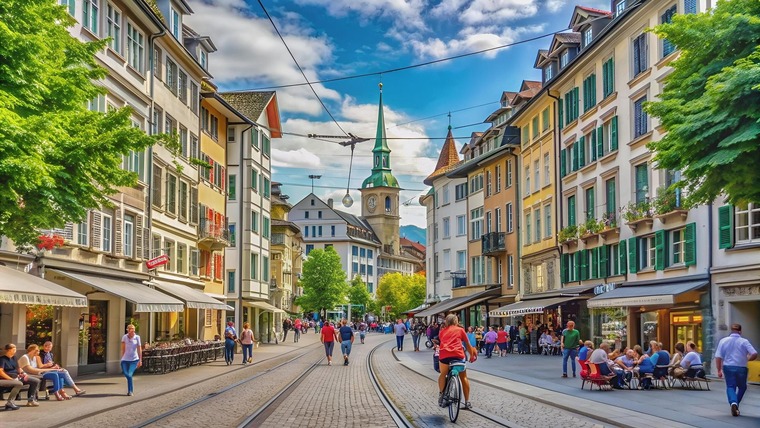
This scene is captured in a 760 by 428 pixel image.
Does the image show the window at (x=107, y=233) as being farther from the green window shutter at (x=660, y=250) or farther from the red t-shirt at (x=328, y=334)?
the green window shutter at (x=660, y=250)

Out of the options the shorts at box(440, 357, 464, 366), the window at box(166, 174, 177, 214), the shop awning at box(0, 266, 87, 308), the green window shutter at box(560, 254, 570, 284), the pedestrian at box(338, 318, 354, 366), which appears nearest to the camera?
the shorts at box(440, 357, 464, 366)

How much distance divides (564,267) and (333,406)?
91.7ft

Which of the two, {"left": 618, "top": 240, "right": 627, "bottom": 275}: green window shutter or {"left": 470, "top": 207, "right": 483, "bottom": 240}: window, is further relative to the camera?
{"left": 470, "top": 207, "right": 483, "bottom": 240}: window

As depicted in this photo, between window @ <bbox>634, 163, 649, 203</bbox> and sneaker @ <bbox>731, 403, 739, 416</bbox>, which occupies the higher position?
window @ <bbox>634, 163, 649, 203</bbox>

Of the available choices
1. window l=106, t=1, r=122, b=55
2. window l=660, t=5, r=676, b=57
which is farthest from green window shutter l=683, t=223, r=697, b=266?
window l=106, t=1, r=122, b=55

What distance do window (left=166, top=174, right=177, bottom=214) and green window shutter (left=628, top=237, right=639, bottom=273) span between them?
19032 mm

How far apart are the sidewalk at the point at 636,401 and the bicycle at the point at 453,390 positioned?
2.53 metres

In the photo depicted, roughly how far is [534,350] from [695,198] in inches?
1242

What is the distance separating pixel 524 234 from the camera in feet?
175

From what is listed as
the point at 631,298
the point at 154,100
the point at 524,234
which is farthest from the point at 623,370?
the point at 524,234

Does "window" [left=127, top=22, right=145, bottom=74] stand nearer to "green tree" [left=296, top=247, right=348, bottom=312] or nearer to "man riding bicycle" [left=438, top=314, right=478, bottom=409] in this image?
"man riding bicycle" [left=438, top=314, right=478, bottom=409]

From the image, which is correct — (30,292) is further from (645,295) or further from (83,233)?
(645,295)

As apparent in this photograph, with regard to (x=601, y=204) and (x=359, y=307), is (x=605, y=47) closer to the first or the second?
(x=601, y=204)

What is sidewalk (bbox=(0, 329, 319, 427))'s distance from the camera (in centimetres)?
1658
